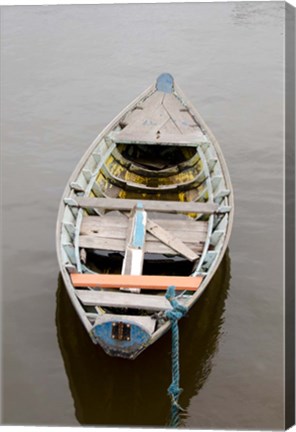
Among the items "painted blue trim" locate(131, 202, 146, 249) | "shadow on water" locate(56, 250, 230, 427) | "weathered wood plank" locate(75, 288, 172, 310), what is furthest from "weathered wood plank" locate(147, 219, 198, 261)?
"weathered wood plank" locate(75, 288, 172, 310)

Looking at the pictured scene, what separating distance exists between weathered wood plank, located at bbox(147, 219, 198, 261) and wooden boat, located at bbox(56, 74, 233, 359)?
0.05ft

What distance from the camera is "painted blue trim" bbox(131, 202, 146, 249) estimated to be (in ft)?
26.0

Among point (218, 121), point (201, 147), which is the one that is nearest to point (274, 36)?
point (218, 121)

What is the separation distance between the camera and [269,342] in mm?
7965

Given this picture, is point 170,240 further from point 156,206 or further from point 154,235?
point 156,206

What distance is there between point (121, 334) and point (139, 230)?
2.30m

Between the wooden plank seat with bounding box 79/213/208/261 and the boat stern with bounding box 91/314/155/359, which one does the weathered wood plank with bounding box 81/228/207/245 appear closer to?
the wooden plank seat with bounding box 79/213/208/261

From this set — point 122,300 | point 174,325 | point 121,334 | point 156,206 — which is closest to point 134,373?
point 122,300

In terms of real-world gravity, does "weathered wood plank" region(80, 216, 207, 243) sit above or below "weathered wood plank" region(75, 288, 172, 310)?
above

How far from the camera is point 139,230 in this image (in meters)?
8.12

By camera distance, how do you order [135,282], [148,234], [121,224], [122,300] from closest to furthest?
[122,300], [135,282], [148,234], [121,224]

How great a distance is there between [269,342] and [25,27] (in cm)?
1489

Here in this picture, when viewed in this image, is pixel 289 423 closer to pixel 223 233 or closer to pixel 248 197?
→ pixel 223 233

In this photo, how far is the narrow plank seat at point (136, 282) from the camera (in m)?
7.03
